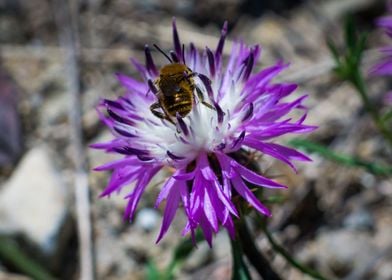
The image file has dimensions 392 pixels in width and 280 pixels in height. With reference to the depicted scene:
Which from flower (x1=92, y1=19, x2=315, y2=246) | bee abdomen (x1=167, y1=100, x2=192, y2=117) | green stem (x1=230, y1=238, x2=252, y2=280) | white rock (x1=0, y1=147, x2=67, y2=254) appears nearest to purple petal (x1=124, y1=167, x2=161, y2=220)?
flower (x1=92, y1=19, x2=315, y2=246)

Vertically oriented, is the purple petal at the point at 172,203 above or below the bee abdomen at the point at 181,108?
below

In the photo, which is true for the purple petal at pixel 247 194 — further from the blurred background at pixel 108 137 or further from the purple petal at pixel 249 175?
the blurred background at pixel 108 137

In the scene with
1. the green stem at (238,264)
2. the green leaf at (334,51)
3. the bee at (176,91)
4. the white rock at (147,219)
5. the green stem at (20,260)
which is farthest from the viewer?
the white rock at (147,219)

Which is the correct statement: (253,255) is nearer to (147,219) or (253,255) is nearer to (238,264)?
(238,264)

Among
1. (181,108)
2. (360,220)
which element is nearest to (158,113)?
(181,108)

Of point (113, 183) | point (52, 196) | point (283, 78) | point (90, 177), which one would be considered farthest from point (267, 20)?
point (113, 183)

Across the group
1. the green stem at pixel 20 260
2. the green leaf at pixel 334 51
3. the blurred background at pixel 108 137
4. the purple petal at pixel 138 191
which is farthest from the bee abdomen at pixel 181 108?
the green stem at pixel 20 260

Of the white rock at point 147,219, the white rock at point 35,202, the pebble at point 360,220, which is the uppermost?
the white rock at point 35,202
